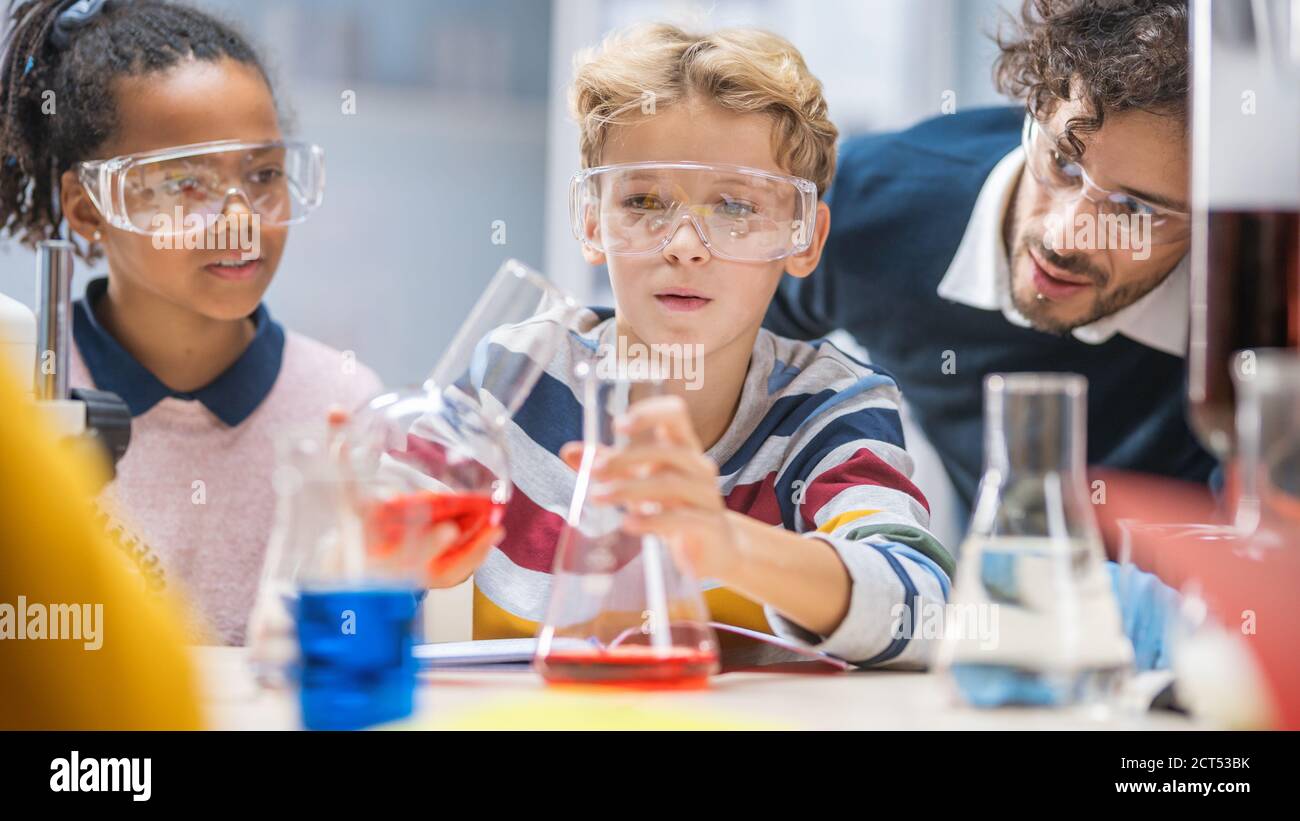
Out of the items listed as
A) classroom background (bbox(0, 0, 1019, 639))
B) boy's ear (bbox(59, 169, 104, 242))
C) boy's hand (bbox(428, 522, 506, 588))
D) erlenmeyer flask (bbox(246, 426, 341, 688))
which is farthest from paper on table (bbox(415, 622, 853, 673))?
classroom background (bbox(0, 0, 1019, 639))

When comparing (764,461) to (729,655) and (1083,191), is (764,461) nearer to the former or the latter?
(729,655)

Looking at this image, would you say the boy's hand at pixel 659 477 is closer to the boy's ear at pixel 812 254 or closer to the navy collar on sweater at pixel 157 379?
the boy's ear at pixel 812 254

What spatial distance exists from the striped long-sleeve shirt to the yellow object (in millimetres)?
763

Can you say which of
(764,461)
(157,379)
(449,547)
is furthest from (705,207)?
(157,379)

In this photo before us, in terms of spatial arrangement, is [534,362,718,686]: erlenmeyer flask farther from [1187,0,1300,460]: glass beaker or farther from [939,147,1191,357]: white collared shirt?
[939,147,1191,357]: white collared shirt

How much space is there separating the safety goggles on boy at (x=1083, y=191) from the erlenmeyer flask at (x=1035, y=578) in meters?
0.93

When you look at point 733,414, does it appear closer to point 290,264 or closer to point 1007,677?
point 1007,677

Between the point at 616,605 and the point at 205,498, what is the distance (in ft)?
3.94

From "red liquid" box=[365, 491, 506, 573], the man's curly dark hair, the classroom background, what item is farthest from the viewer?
the classroom background

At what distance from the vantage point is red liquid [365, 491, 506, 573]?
83cm

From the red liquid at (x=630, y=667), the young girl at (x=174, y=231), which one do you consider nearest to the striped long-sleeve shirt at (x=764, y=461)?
Answer: the red liquid at (x=630, y=667)

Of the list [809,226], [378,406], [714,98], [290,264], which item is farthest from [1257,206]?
[290,264]

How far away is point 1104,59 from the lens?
1581 millimetres
